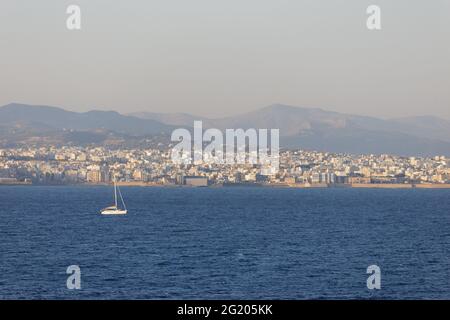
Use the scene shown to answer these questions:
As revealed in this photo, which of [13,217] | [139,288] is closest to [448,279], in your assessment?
[139,288]

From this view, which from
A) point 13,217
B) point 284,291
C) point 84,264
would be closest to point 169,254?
point 84,264
